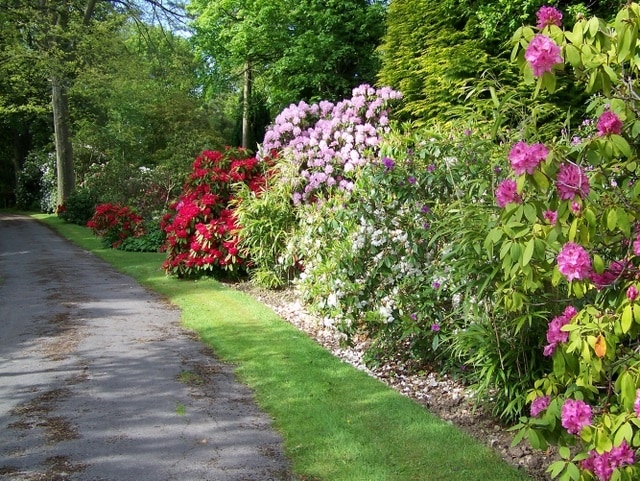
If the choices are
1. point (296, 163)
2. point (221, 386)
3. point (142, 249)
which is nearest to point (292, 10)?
point (142, 249)

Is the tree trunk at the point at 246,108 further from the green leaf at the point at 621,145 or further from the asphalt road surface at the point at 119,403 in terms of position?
the green leaf at the point at 621,145

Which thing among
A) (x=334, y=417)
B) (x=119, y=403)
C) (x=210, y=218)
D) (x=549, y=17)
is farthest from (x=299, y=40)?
(x=549, y=17)

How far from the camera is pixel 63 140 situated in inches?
883

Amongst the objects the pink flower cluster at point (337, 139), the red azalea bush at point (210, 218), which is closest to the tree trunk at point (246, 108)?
the red azalea bush at point (210, 218)

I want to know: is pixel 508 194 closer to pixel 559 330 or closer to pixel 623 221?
pixel 623 221

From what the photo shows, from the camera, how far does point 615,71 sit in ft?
7.06

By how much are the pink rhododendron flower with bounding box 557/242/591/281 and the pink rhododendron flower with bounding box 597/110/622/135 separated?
1.28ft

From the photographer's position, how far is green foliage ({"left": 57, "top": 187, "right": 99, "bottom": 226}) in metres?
21.5

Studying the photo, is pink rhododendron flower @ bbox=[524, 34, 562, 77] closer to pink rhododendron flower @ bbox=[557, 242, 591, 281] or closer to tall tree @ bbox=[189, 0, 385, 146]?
pink rhododendron flower @ bbox=[557, 242, 591, 281]

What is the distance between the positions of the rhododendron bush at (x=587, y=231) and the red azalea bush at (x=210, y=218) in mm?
7677

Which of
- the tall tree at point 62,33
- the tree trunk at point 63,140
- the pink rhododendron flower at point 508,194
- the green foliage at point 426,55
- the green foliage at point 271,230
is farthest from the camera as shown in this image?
the tree trunk at point 63,140

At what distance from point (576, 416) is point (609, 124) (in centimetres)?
99

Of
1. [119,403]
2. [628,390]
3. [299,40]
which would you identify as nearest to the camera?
[628,390]

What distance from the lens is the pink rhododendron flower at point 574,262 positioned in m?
1.96
